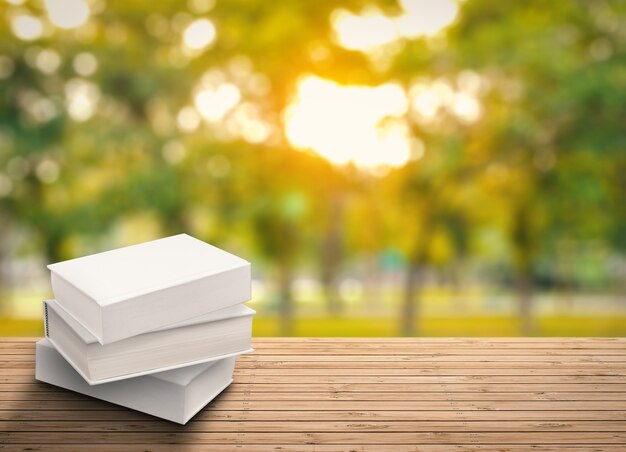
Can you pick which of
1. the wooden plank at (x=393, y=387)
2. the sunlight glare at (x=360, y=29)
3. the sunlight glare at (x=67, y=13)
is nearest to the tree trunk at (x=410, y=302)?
the sunlight glare at (x=360, y=29)

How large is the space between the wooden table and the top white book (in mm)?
165

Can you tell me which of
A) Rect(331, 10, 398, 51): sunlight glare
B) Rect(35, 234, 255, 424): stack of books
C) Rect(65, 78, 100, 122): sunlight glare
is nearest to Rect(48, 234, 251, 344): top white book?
Rect(35, 234, 255, 424): stack of books

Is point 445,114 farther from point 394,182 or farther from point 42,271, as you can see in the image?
point 42,271

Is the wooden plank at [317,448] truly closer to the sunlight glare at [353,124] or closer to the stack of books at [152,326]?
the stack of books at [152,326]

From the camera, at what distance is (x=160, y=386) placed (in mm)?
956

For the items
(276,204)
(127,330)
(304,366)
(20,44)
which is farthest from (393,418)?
(20,44)

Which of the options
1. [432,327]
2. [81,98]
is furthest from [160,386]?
[432,327]

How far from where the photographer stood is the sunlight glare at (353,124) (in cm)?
639

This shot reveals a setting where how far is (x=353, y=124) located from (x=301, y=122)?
66 centimetres

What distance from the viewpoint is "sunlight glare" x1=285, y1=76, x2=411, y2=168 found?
6.39 metres

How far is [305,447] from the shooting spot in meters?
0.89

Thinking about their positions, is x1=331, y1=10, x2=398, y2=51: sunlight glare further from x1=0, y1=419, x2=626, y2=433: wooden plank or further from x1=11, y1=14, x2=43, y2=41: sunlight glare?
x1=0, y1=419, x2=626, y2=433: wooden plank

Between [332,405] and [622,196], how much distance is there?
6894 millimetres

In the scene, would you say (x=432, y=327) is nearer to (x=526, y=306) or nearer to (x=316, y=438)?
(x=526, y=306)
